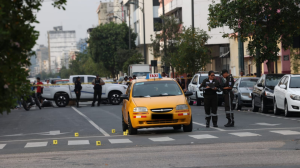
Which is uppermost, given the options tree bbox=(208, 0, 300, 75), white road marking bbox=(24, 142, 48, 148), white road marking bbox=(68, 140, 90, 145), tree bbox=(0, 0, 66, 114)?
tree bbox=(208, 0, 300, 75)

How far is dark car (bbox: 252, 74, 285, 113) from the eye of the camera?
23.8m

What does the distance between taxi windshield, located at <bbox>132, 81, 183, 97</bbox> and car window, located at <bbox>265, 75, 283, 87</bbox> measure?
28.4 feet

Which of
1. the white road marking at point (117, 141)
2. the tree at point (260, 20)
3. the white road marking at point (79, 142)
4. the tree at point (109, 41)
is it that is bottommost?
the white road marking at point (79, 142)

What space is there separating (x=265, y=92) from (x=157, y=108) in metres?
9.68

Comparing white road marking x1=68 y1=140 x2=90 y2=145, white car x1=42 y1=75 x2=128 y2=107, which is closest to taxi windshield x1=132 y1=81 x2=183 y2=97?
white road marking x1=68 y1=140 x2=90 y2=145

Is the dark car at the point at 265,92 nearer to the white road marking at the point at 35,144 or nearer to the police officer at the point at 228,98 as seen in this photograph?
the police officer at the point at 228,98

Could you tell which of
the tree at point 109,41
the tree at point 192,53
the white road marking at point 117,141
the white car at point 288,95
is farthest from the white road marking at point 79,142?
the tree at point 109,41

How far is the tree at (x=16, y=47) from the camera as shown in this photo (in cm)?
800

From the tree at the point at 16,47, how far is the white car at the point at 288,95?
13.6 meters

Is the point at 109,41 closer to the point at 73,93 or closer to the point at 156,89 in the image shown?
the point at 73,93

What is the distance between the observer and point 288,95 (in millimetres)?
20719

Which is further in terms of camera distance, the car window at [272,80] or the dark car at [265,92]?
the car window at [272,80]

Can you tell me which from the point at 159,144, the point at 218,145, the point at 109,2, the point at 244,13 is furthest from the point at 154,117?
the point at 109,2

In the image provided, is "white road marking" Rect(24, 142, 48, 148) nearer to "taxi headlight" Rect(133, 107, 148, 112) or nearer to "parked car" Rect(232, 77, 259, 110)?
"taxi headlight" Rect(133, 107, 148, 112)
